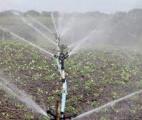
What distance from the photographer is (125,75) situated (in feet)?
117

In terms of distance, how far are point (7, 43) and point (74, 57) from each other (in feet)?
22.5

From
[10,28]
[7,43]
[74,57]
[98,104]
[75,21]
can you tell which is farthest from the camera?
[75,21]

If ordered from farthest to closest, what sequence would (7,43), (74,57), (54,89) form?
(7,43) → (74,57) → (54,89)

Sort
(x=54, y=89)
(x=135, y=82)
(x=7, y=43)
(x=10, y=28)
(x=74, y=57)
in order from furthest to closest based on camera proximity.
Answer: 1. (x=10, y=28)
2. (x=7, y=43)
3. (x=74, y=57)
4. (x=135, y=82)
5. (x=54, y=89)

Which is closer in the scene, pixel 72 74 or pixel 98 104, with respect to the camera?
pixel 98 104

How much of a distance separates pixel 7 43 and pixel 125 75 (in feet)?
42.1

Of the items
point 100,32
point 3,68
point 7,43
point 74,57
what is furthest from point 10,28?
point 3,68

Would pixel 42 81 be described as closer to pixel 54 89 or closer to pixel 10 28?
pixel 54 89

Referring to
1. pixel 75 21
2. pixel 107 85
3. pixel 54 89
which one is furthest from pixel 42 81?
pixel 75 21

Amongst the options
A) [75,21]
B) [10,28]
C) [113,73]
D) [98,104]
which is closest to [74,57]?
[113,73]

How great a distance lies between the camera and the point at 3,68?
34.9m

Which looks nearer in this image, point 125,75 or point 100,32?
point 125,75

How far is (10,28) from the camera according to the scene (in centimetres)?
6175

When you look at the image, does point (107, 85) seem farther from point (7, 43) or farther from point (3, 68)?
point (7, 43)
